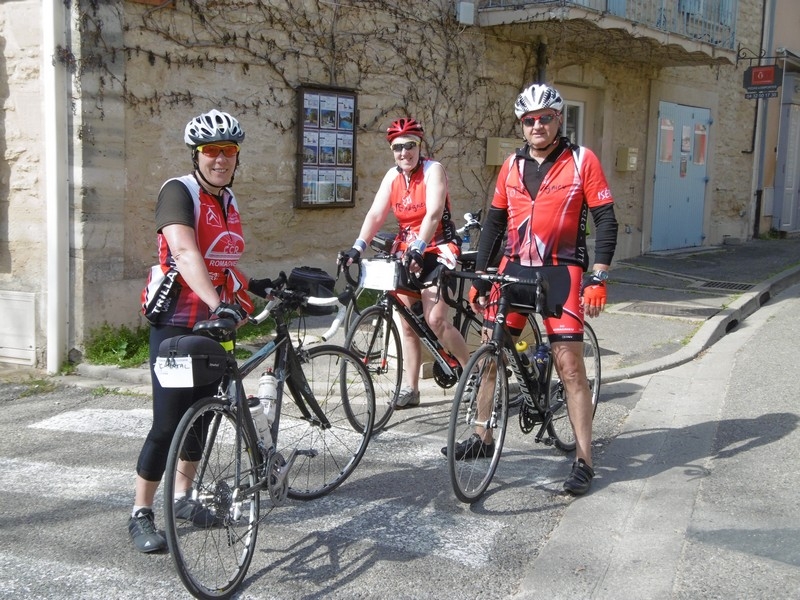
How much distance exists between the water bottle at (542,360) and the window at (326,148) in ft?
16.0

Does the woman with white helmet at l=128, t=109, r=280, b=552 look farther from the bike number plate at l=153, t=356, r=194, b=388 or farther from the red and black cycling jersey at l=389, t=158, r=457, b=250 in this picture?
the red and black cycling jersey at l=389, t=158, r=457, b=250

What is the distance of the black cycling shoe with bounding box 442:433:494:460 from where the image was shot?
4.43 m

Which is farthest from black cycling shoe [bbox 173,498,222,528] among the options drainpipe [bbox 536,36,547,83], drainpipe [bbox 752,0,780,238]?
drainpipe [bbox 752,0,780,238]

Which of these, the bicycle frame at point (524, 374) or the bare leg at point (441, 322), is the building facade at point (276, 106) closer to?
the bare leg at point (441, 322)

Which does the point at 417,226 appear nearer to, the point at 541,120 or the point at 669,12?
the point at 541,120

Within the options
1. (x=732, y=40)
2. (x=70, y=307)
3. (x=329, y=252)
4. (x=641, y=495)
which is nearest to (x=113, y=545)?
(x=641, y=495)

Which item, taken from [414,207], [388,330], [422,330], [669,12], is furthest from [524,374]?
[669,12]

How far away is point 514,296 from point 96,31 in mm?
4607

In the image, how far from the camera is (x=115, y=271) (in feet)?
24.7

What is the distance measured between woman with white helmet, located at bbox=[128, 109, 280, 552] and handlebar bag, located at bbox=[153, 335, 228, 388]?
0.16 meters

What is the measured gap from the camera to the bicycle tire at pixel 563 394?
5.16 metres

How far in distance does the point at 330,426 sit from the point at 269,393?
30.6 inches

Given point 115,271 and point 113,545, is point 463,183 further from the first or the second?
point 113,545

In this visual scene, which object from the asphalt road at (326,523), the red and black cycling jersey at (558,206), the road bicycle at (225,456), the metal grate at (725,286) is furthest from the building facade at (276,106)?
the red and black cycling jersey at (558,206)
